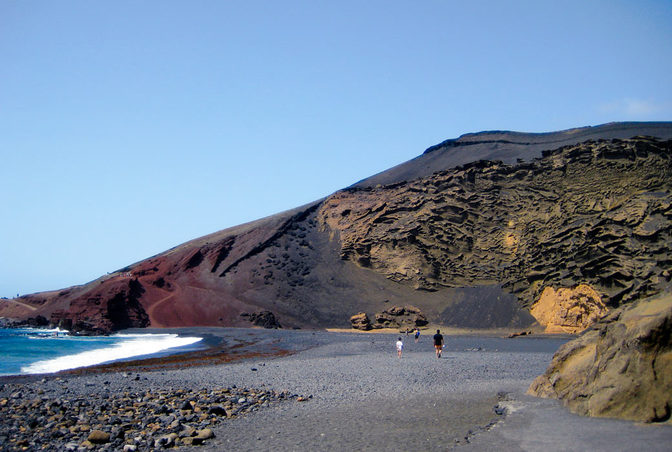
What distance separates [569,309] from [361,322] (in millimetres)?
13851

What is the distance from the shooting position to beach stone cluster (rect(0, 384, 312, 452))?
882 centimetres

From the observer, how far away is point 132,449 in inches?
327

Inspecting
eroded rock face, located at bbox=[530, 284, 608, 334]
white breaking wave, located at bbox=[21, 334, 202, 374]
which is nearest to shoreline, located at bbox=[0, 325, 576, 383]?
white breaking wave, located at bbox=[21, 334, 202, 374]

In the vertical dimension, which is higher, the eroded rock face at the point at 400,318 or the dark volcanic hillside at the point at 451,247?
the dark volcanic hillside at the point at 451,247

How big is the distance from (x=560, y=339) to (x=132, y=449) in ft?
84.8

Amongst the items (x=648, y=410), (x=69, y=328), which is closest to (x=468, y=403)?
(x=648, y=410)

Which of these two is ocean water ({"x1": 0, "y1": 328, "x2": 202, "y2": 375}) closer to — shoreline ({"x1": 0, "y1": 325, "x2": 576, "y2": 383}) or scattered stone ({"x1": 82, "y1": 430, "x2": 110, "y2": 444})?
shoreline ({"x1": 0, "y1": 325, "x2": 576, "y2": 383})

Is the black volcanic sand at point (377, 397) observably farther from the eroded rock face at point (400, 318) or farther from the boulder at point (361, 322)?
the boulder at point (361, 322)

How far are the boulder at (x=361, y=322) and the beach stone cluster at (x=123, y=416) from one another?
25214 mm

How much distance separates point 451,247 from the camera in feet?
148

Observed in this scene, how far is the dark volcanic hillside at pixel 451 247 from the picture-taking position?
35781mm

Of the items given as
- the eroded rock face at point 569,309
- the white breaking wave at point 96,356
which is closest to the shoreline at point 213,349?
the white breaking wave at point 96,356

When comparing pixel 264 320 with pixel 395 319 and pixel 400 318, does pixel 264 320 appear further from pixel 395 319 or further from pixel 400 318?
pixel 400 318

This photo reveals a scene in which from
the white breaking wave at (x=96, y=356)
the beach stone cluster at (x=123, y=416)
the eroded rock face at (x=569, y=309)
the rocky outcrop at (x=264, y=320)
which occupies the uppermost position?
the beach stone cluster at (x=123, y=416)
